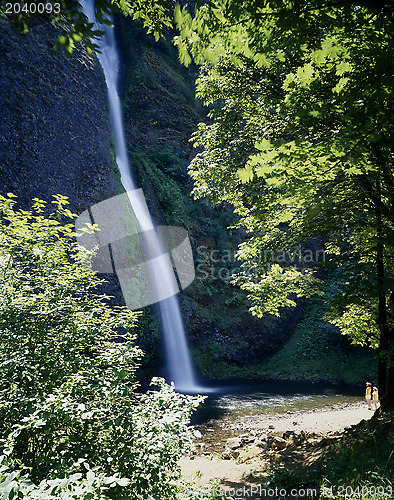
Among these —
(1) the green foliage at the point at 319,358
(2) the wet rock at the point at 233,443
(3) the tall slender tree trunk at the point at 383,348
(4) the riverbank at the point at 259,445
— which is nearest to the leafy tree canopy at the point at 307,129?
(3) the tall slender tree trunk at the point at 383,348

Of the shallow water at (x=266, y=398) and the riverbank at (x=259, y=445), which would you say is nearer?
the riverbank at (x=259, y=445)

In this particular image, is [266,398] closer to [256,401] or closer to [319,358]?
[256,401]

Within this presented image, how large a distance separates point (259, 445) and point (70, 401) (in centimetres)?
627

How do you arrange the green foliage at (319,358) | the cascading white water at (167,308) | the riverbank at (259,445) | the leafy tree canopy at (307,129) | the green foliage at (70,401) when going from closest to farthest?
the green foliage at (70,401) → the leafy tree canopy at (307,129) → the riverbank at (259,445) → the cascading white water at (167,308) → the green foliage at (319,358)

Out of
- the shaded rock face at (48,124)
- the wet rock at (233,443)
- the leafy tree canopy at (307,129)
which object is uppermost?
the shaded rock face at (48,124)

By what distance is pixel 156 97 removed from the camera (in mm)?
27156

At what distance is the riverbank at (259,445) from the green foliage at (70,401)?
149cm

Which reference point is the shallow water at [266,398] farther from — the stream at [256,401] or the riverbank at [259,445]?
the riverbank at [259,445]

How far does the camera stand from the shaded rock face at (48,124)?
542 inches

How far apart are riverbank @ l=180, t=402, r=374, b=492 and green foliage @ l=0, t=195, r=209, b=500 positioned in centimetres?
149

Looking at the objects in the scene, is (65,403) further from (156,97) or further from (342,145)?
(156,97)

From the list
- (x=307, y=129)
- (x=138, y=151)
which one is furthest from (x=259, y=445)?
(x=138, y=151)

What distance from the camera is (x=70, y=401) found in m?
3.51

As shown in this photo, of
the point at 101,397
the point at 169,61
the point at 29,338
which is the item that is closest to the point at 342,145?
the point at 101,397
